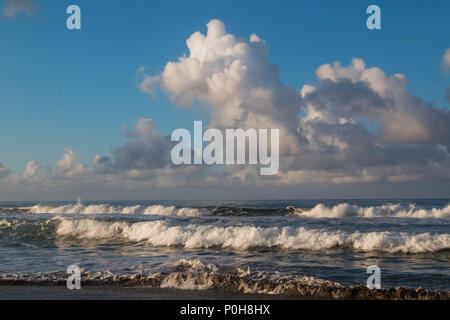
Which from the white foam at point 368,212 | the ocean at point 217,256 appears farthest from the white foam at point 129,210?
the ocean at point 217,256

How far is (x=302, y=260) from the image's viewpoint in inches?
539

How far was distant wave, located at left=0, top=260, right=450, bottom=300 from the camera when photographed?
9.23m

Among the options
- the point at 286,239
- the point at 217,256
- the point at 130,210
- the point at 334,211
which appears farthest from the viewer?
the point at 130,210

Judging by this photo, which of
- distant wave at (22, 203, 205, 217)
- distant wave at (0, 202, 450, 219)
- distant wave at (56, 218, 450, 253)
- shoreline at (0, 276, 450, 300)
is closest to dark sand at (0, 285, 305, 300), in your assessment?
shoreline at (0, 276, 450, 300)

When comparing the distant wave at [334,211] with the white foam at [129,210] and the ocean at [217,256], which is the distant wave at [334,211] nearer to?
the white foam at [129,210]

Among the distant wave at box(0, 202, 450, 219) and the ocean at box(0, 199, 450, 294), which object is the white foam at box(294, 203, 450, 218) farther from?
the ocean at box(0, 199, 450, 294)

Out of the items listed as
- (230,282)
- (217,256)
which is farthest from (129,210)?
(230,282)

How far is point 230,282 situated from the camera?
10.5 meters

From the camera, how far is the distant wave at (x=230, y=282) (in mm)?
9227

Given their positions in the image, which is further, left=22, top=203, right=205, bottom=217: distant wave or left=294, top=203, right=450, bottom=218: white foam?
left=22, top=203, right=205, bottom=217: distant wave

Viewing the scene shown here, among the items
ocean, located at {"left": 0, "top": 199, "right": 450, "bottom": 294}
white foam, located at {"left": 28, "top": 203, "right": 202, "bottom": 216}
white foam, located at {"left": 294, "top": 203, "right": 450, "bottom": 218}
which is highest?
ocean, located at {"left": 0, "top": 199, "right": 450, "bottom": 294}

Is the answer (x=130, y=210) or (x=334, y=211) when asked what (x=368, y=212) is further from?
(x=130, y=210)
